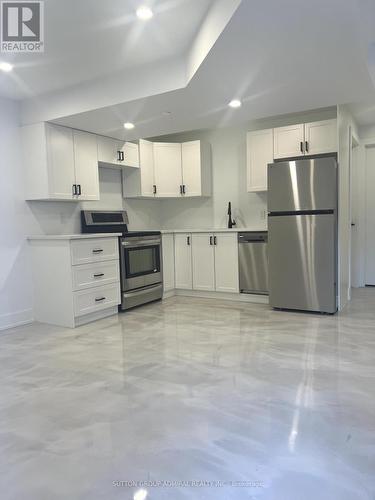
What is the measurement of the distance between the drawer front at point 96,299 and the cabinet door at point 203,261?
4.24 feet

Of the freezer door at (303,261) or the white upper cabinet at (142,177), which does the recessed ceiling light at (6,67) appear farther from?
the freezer door at (303,261)

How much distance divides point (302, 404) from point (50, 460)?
1385 millimetres

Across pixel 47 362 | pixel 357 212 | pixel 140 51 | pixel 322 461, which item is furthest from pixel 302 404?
pixel 357 212

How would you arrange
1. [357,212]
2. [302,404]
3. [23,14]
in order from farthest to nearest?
[357,212] < [23,14] < [302,404]

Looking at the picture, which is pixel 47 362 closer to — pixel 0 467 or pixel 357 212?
pixel 0 467

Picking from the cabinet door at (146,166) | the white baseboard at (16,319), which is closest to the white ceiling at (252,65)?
the cabinet door at (146,166)

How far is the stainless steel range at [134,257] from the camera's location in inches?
178

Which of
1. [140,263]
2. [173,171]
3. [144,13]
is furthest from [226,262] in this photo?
[144,13]

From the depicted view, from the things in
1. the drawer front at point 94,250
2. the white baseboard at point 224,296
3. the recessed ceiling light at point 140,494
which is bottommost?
the recessed ceiling light at point 140,494

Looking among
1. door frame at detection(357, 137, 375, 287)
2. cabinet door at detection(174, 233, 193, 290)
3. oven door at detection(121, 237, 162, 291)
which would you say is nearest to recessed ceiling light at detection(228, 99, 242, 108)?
oven door at detection(121, 237, 162, 291)

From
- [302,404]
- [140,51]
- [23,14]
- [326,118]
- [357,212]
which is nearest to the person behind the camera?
[302,404]

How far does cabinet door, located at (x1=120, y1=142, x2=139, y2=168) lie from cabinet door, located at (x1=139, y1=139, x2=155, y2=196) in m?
0.08

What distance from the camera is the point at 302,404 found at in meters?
2.15

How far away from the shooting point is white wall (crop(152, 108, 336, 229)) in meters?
5.32
